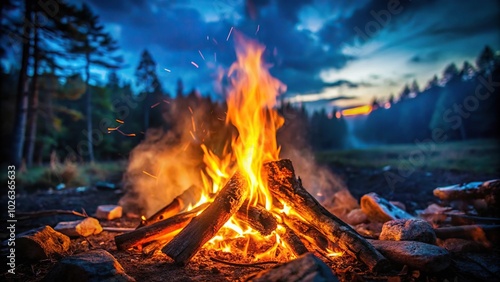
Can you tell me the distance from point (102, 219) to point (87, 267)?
3.81m

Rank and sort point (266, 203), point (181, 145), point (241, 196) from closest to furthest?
point (241, 196)
point (266, 203)
point (181, 145)

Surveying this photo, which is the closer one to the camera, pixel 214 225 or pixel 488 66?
pixel 214 225

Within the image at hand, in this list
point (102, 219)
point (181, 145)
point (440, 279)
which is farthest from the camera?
point (181, 145)

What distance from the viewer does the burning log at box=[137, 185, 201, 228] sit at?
469 centimetres

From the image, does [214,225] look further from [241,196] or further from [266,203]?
[266,203]

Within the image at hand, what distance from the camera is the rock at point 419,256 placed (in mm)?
2844

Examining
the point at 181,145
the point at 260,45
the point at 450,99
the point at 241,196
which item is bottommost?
the point at 241,196

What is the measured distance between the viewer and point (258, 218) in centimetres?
374

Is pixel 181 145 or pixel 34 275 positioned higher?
pixel 181 145

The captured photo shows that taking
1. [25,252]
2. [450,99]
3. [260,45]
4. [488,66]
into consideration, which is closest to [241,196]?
[25,252]

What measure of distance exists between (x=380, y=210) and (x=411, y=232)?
1.43m

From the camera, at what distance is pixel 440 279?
2838 mm

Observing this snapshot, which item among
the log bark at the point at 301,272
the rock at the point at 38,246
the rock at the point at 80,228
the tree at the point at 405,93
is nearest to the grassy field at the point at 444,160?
the log bark at the point at 301,272

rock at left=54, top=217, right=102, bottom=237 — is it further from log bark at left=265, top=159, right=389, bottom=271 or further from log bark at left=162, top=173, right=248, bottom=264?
log bark at left=265, top=159, right=389, bottom=271
